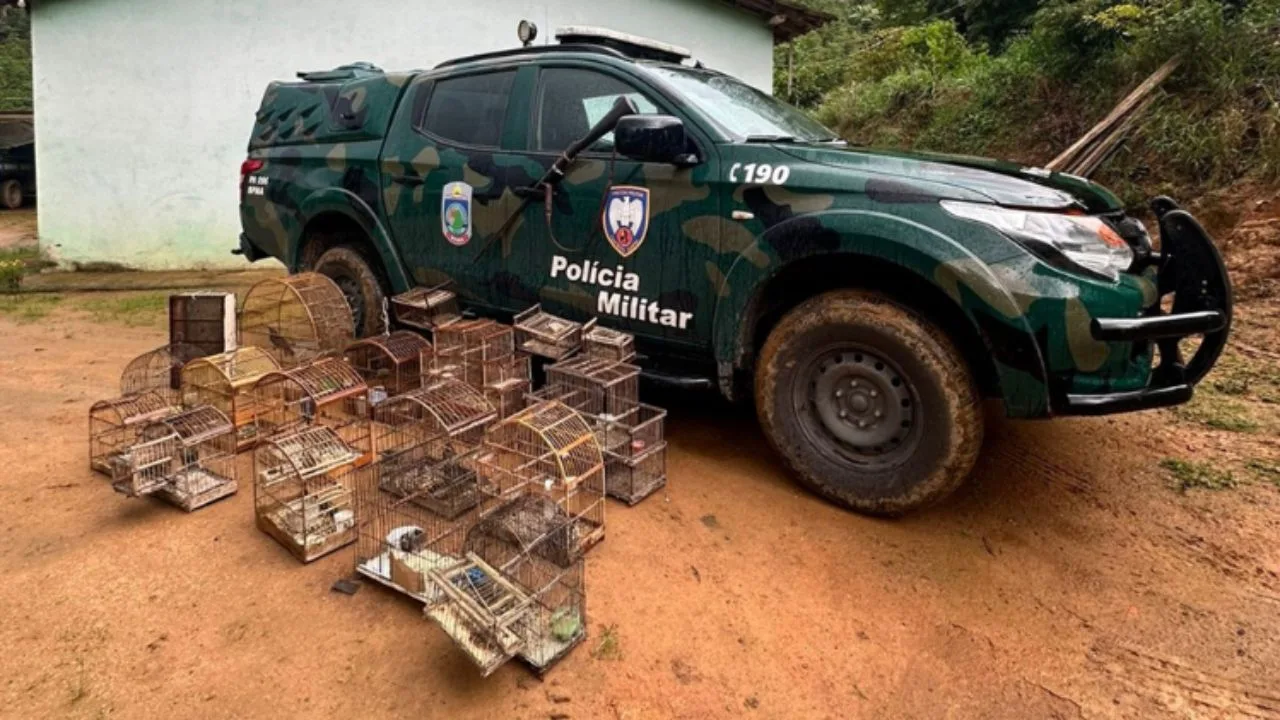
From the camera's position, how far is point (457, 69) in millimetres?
4465

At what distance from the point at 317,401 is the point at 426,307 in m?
0.98

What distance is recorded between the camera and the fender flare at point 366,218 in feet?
15.3

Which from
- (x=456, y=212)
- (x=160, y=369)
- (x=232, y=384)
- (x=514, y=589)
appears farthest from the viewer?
(x=160, y=369)

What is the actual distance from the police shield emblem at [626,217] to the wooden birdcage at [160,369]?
8.39 ft

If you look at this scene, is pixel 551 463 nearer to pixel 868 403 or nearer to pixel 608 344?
pixel 608 344

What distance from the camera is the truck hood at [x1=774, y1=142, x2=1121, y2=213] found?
2840mm

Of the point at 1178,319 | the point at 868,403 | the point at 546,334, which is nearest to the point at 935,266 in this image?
the point at 868,403

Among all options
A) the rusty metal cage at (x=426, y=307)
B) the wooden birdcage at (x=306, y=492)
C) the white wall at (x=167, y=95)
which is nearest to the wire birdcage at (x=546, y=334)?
the rusty metal cage at (x=426, y=307)

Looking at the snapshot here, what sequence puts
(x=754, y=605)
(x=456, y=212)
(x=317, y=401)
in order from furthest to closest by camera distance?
1. (x=456, y=212)
2. (x=317, y=401)
3. (x=754, y=605)

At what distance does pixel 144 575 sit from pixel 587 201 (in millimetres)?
2355

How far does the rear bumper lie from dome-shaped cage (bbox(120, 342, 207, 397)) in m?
4.38

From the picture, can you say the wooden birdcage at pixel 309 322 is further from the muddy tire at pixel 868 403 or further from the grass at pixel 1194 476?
the grass at pixel 1194 476

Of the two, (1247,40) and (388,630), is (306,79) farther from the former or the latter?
(1247,40)

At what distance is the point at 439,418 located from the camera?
3.28 metres
